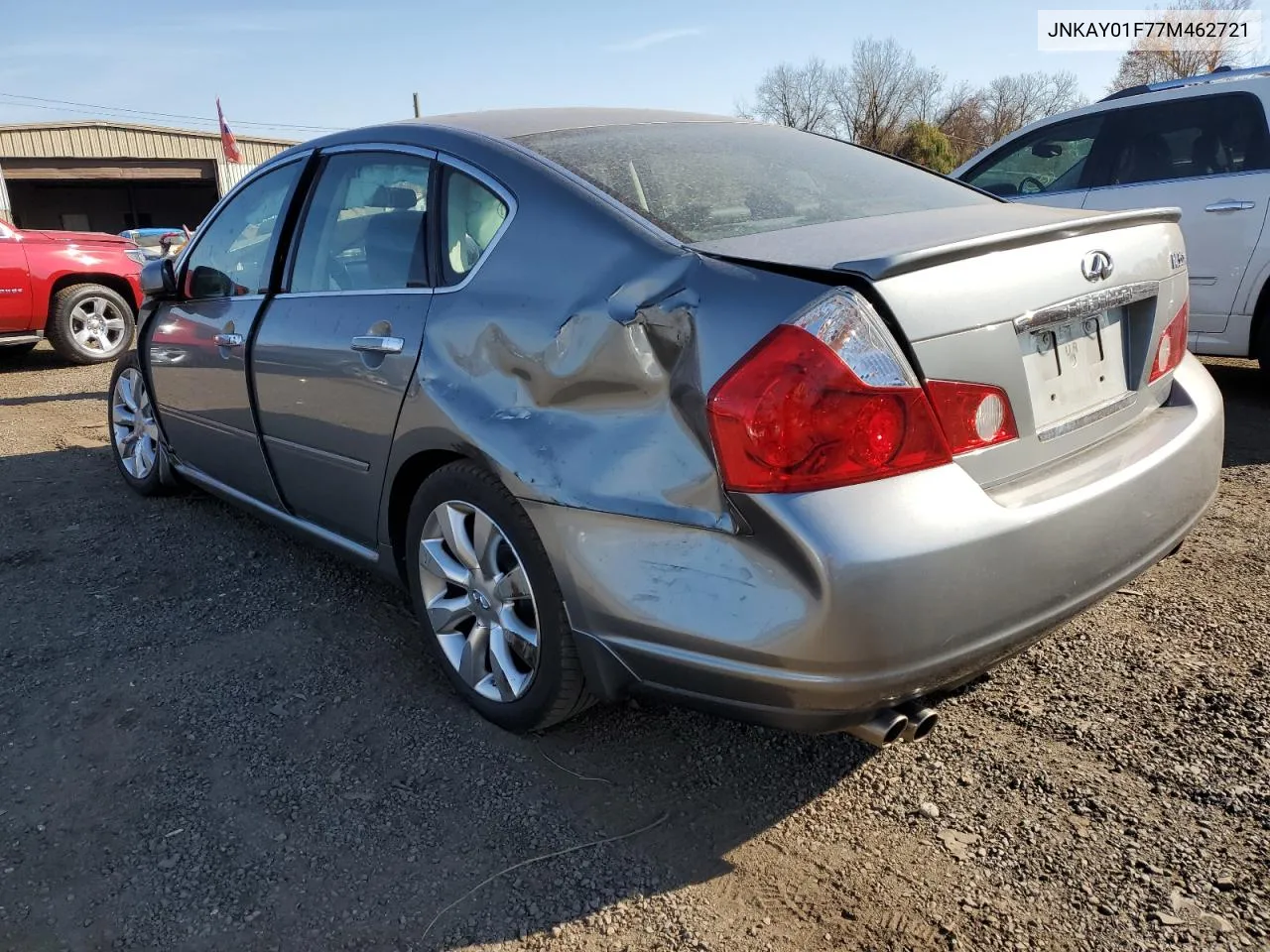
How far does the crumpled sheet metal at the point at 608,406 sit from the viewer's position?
1.94 m

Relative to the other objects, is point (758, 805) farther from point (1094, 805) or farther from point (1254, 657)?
point (1254, 657)

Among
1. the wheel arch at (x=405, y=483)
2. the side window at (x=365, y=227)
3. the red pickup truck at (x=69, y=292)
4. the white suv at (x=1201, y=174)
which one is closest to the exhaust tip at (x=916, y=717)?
the wheel arch at (x=405, y=483)

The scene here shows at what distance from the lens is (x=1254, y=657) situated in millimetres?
2789

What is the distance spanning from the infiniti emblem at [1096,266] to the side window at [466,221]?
1.38 metres

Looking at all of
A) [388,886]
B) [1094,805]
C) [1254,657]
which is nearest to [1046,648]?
[1254,657]

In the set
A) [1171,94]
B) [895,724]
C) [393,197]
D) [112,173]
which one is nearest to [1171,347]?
[895,724]

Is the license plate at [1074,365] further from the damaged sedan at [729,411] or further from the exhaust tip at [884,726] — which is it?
the exhaust tip at [884,726]

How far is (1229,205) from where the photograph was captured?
5281 mm

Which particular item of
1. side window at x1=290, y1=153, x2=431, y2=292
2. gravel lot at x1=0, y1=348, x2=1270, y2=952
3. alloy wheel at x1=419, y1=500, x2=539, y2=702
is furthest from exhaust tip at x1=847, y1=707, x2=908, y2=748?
side window at x1=290, y1=153, x2=431, y2=292

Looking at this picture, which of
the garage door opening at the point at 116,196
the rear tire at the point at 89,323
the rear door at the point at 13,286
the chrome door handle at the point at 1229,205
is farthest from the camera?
the garage door opening at the point at 116,196

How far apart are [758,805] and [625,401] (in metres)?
1.03

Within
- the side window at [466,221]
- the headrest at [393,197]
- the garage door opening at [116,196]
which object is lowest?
the side window at [466,221]

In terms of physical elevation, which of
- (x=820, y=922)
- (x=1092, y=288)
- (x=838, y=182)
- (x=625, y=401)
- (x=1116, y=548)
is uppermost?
(x=838, y=182)

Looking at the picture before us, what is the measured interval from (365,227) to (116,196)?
148 feet
